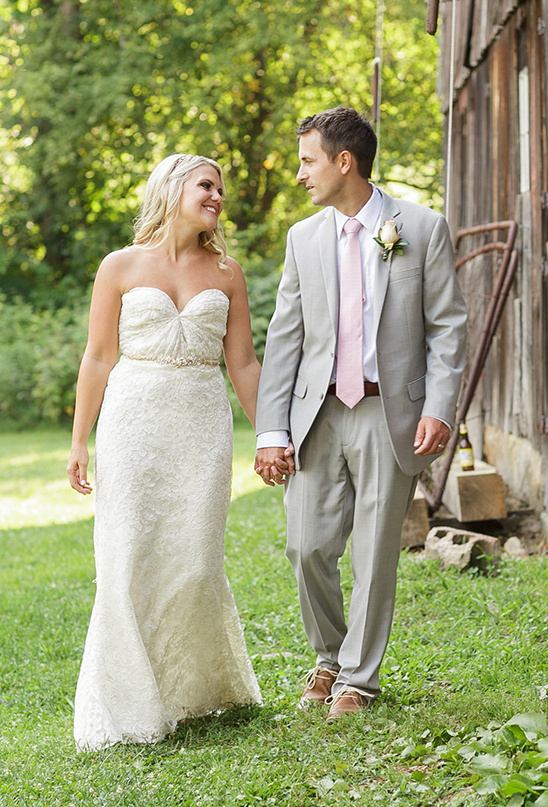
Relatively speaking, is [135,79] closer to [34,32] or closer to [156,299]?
[34,32]

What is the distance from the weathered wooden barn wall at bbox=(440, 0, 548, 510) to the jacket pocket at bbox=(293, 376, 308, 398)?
3.08 metres

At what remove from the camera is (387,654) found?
169 inches

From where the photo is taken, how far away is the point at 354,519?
365 cm

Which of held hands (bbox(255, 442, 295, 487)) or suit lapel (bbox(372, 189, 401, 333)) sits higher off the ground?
suit lapel (bbox(372, 189, 401, 333))

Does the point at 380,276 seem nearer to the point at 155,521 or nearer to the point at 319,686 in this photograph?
the point at 155,521

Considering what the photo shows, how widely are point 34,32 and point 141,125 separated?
276 centimetres

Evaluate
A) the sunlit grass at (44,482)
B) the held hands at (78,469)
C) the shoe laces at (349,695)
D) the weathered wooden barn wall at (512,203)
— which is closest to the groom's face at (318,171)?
the held hands at (78,469)

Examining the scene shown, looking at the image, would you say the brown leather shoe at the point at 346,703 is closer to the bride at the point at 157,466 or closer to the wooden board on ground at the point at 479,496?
the bride at the point at 157,466

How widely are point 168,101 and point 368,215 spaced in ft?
53.8

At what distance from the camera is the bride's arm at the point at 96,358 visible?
144 inches

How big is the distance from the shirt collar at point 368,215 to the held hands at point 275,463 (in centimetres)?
84

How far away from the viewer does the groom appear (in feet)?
11.5

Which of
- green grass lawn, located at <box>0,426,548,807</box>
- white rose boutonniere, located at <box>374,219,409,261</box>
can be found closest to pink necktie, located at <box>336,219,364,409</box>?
white rose boutonniere, located at <box>374,219,409,261</box>

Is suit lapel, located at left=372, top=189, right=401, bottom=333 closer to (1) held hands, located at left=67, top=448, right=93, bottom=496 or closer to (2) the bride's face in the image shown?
(2) the bride's face
